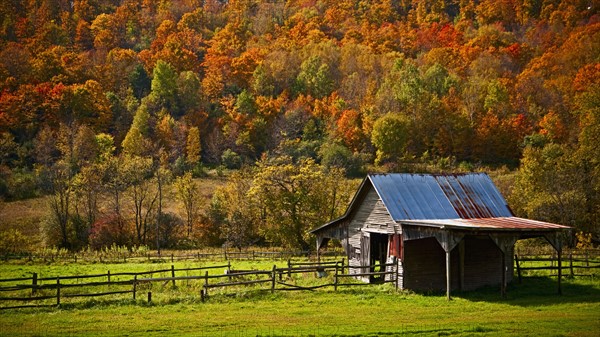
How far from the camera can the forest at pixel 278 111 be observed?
212 feet

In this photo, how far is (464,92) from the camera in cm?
11025

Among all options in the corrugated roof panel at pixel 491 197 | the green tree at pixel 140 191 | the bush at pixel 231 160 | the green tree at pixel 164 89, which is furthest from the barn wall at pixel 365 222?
the green tree at pixel 164 89

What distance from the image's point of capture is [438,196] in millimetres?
35031

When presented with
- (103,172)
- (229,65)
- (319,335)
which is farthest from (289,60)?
(319,335)

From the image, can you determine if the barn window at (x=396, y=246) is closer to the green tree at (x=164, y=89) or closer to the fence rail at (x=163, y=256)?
the fence rail at (x=163, y=256)

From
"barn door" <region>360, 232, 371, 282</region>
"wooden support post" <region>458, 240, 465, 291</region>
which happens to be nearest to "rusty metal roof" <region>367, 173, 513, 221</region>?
"wooden support post" <region>458, 240, 465, 291</region>

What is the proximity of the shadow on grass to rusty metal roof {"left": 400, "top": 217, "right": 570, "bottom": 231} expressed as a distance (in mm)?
3161

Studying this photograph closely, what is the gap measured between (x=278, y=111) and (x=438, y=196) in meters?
90.2

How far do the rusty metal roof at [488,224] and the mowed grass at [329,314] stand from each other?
127 inches

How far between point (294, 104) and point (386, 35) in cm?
4612

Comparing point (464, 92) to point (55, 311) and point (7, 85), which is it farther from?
point (55, 311)

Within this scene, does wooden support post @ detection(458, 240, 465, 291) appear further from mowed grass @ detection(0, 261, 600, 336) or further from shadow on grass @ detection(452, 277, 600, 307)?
mowed grass @ detection(0, 261, 600, 336)

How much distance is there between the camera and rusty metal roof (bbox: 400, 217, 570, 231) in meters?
29.1

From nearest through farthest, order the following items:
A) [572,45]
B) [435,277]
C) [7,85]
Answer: [435,277] → [7,85] → [572,45]
